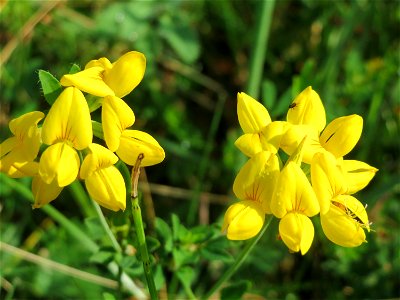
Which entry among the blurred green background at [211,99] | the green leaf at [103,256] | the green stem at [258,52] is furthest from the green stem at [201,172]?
the green leaf at [103,256]

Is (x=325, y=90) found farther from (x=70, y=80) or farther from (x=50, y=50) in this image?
(x=70, y=80)

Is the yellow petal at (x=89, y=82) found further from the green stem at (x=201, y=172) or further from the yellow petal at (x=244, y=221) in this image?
the green stem at (x=201, y=172)

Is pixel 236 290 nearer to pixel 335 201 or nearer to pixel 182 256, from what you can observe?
pixel 182 256

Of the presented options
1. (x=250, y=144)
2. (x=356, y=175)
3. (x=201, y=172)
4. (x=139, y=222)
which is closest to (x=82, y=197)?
(x=201, y=172)

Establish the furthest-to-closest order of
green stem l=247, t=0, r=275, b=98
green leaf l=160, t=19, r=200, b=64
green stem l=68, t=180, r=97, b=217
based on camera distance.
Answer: green leaf l=160, t=19, r=200, b=64
green stem l=247, t=0, r=275, b=98
green stem l=68, t=180, r=97, b=217

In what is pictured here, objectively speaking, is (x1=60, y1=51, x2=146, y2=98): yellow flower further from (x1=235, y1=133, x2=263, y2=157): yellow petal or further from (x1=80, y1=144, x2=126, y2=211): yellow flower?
(x1=235, y1=133, x2=263, y2=157): yellow petal

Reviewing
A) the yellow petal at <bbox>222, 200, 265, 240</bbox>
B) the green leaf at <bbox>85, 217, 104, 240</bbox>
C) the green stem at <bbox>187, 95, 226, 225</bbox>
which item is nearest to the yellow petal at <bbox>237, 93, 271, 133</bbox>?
the yellow petal at <bbox>222, 200, 265, 240</bbox>

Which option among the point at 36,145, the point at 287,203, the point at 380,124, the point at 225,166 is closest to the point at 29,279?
the point at 225,166
